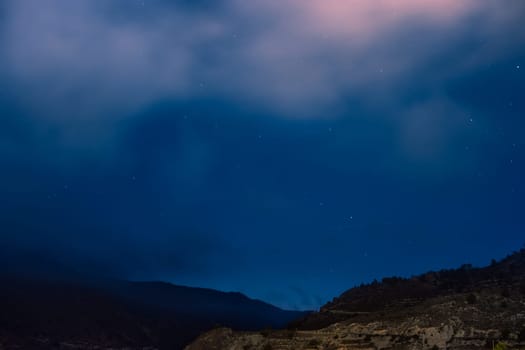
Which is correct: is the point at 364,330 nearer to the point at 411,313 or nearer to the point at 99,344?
the point at 411,313

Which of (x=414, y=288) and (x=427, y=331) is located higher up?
(x=414, y=288)

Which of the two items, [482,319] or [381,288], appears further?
[381,288]

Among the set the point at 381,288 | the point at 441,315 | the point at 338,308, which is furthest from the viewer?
the point at 381,288

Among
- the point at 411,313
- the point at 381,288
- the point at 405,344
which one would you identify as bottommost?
the point at 405,344

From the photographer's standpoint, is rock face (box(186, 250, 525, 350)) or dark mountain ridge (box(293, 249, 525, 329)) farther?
dark mountain ridge (box(293, 249, 525, 329))

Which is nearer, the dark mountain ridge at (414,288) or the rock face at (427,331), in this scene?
the rock face at (427,331)

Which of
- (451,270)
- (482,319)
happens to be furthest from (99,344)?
(482,319)

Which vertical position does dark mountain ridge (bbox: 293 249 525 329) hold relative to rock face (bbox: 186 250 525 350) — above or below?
above

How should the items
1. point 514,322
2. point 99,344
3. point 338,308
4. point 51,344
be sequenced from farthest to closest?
point 99,344 → point 51,344 → point 338,308 → point 514,322

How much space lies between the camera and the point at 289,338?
2773 inches

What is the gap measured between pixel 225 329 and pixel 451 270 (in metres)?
84.6

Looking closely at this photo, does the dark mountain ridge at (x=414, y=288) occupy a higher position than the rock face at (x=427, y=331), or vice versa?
the dark mountain ridge at (x=414, y=288)

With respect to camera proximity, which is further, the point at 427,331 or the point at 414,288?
the point at 414,288

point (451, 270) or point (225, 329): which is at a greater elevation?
point (451, 270)
